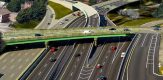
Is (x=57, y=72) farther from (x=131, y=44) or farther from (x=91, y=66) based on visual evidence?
(x=131, y=44)

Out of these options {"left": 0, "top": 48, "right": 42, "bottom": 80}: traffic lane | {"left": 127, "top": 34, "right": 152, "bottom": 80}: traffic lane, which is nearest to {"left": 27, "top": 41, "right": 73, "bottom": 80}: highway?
{"left": 0, "top": 48, "right": 42, "bottom": 80}: traffic lane

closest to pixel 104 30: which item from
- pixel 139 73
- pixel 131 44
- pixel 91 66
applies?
pixel 131 44

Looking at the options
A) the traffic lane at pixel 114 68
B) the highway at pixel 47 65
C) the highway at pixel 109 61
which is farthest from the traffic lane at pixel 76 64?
the traffic lane at pixel 114 68

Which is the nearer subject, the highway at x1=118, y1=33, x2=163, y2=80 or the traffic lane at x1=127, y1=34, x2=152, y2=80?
the highway at x1=118, y1=33, x2=163, y2=80

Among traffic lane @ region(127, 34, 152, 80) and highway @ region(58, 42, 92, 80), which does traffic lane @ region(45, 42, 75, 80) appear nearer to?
highway @ region(58, 42, 92, 80)

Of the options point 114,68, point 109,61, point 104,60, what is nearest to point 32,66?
point 104,60

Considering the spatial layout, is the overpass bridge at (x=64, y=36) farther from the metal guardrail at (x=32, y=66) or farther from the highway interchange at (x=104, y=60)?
the metal guardrail at (x=32, y=66)
